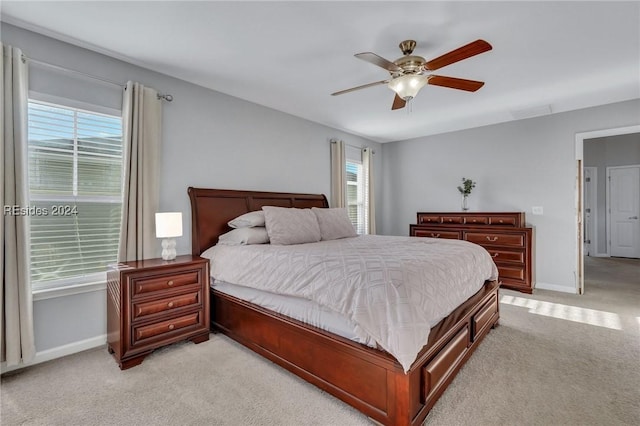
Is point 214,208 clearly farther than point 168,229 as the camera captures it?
Yes

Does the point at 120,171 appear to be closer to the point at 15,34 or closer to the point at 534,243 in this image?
the point at 15,34

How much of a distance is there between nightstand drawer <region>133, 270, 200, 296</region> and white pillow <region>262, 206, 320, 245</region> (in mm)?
814

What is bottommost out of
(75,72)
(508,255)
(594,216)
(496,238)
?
(508,255)

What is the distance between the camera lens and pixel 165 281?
98.5 inches

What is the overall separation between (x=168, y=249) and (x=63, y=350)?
1.14m

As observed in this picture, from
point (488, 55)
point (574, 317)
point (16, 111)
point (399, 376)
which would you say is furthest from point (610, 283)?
point (16, 111)

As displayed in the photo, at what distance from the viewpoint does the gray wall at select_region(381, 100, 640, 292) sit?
430 centimetres

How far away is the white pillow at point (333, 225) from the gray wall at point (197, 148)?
893 millimetres

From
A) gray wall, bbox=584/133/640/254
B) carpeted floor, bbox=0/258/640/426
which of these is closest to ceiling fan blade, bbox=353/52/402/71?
carpeted floor, bbox=0/258/640/426

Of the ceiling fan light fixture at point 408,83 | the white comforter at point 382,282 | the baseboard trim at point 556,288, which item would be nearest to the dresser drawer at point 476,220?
the baseboard trim at point 556,288

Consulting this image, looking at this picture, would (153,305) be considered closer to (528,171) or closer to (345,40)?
(345,40)

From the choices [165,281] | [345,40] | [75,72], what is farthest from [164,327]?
[345,40]

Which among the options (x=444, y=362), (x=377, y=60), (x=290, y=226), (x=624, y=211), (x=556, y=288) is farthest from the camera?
(x=624, y=211)

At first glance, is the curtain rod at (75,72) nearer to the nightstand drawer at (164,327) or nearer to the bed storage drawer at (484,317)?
the nightstand drawer at (164,327)
